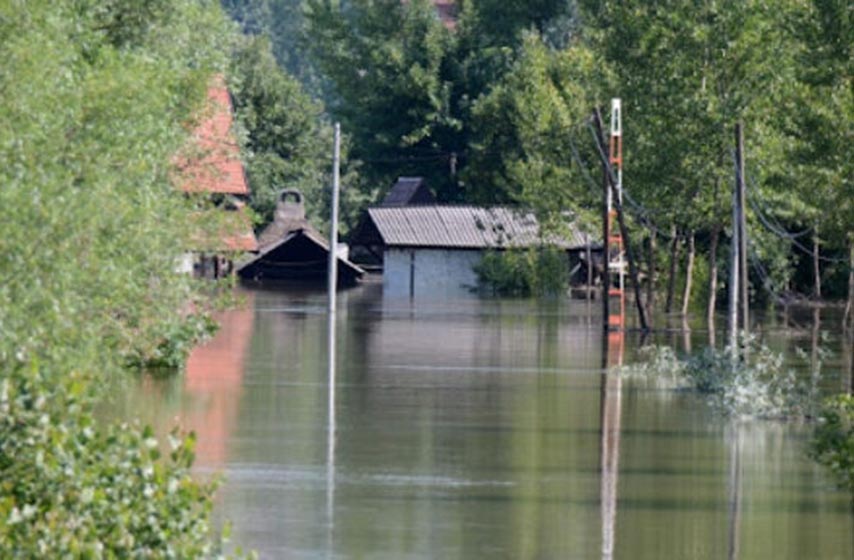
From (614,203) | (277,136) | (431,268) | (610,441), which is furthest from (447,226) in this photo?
(610,441)

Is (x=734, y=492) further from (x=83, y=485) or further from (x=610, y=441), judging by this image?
(x=83, y=485)

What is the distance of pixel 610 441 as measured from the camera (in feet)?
90.9

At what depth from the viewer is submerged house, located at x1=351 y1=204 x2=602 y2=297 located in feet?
274

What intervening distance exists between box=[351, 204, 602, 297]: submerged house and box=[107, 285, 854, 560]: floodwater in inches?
1529

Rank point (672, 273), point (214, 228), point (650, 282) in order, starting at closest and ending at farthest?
point (214, 228) → point (650, 282) → point (672, 273)

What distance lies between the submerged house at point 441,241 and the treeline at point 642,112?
159 centimetres

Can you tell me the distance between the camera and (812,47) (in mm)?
37656

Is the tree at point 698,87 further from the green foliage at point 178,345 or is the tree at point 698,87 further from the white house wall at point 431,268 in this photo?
the white house wall at point 431,268

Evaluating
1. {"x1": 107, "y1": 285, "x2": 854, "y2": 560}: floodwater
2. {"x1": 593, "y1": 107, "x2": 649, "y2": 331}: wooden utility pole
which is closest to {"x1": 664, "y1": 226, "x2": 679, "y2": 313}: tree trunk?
{"x1": 593, "y1": 107, "x2": 649, "y2": 331}: wooden utility pole

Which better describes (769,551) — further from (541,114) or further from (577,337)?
(541,114)

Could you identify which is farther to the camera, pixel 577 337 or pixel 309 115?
pixel 309 115

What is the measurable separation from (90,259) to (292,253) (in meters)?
66.2

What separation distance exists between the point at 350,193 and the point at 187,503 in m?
82.6

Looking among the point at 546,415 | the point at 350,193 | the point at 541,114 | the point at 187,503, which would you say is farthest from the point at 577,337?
the point at 350,193
